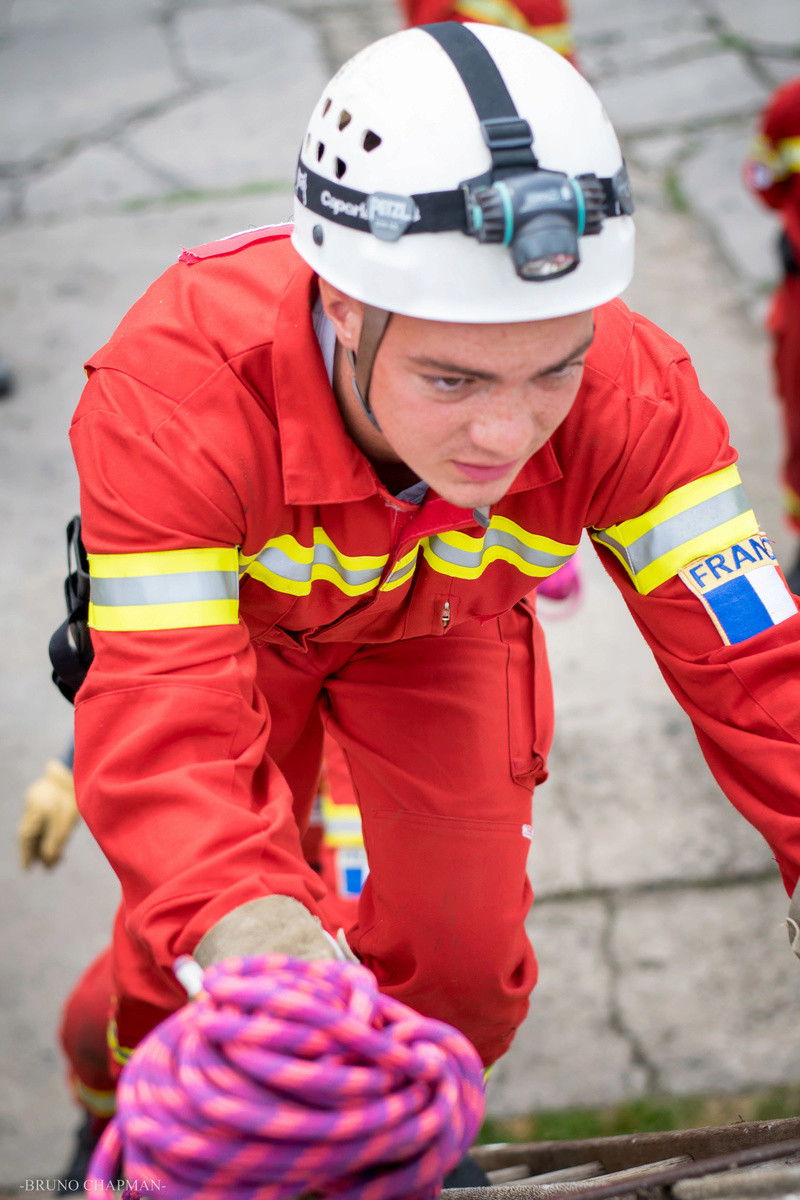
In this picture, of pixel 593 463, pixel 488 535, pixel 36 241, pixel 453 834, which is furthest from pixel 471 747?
pixel 36 241

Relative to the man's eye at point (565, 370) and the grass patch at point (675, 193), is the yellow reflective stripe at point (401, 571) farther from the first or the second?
the grass patch at point (675, 193)

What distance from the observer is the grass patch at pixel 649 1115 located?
2.54 m

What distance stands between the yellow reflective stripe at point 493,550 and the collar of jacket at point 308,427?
8.1 inches

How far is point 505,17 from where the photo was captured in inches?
152

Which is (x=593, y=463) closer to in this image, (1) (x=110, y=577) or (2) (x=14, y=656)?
(1) (x=110, y=577)

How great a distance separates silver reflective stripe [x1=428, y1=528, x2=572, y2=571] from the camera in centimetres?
179

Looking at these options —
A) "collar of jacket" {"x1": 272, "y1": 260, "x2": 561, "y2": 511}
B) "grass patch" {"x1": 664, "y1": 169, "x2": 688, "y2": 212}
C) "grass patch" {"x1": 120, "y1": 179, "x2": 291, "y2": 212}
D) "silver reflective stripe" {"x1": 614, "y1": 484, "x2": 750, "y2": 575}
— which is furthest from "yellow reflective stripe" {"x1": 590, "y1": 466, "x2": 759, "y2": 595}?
"grass patch" {"x1": 120, "y1": 179, "x2": 291, "y2": 212}

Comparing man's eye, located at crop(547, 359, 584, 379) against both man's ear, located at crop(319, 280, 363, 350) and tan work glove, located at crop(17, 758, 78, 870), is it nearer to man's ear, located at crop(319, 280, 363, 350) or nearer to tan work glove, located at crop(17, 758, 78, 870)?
man's ear, located at crop(319, 280, 363, 350)

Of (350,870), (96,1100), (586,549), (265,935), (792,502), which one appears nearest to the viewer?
(265,935)

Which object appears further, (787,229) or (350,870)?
(787,229)

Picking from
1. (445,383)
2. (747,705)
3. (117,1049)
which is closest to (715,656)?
(747,705)

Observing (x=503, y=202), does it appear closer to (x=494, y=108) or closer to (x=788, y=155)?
(x=494, y=108)

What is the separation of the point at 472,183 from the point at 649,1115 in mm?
2058

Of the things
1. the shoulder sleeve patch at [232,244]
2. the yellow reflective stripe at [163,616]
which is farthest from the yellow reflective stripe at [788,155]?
A: the yellow reflective stripe at [163,616]
